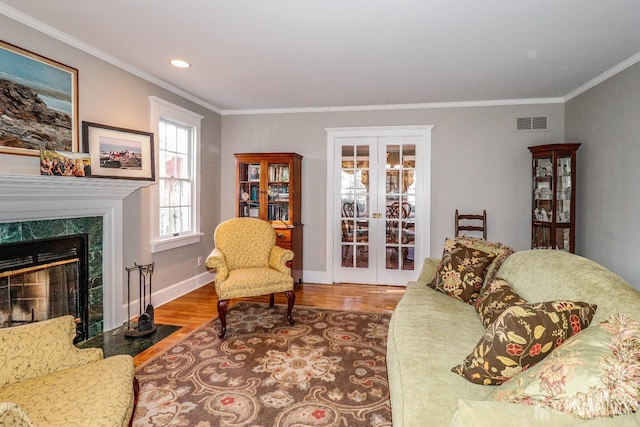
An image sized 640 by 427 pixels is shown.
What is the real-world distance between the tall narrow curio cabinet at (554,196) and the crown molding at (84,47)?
4218 millimetres

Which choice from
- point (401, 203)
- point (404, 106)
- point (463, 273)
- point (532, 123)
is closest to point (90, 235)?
point (463, 273)

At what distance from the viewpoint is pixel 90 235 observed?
10.4 ft

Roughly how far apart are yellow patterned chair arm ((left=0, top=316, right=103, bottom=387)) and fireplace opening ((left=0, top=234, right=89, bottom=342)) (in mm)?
1223

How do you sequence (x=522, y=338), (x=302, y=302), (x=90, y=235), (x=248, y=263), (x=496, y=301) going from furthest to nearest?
(x=302, y=302) → (x=248, y=263) → (x=90, y=235) → (x=496, y=301) → (x=522, y=338)

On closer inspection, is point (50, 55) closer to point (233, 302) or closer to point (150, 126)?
point (150, 126)

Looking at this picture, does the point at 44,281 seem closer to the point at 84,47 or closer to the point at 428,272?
the point at 84,47

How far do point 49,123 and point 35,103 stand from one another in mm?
158

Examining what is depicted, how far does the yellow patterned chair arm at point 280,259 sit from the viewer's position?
3.68m

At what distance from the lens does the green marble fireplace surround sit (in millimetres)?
2688

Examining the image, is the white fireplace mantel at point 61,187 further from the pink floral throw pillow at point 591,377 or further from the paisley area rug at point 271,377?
the pink floral throw pillow at point 591,377

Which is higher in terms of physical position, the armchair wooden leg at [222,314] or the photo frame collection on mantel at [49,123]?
the photo frame collection on mantel at [49,123]

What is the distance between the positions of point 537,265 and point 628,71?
2.44 meters

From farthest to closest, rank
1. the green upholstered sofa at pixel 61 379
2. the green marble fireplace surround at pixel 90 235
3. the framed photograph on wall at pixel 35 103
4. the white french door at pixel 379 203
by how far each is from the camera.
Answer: the white french door at pixel 379 203 < the green marble fireplace surround at pixel 90 235 < the framed photograph on wall at pixel 35 103 < the green upholstered sofa at pixel 61 379

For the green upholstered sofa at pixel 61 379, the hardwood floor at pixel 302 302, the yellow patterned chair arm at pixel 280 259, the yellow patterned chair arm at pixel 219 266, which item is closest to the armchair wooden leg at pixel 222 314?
the yellow patterned chair arm at pixel 219 266
